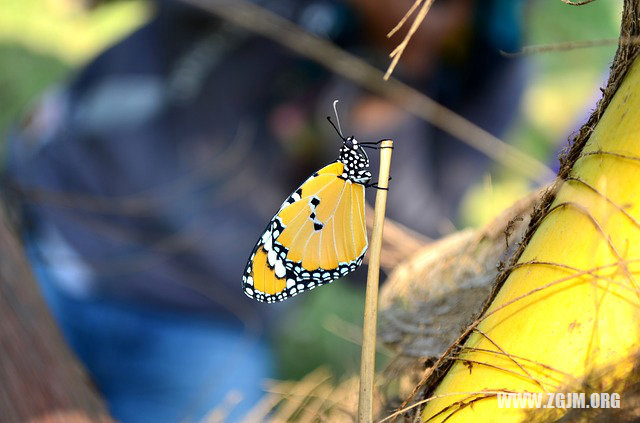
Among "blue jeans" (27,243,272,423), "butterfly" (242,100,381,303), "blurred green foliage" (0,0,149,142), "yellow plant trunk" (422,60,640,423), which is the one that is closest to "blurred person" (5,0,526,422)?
"blue jeans" (27,243,272,423)

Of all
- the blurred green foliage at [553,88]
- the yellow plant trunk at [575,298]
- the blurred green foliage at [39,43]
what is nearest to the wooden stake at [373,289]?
the yellow plant trunk at [575,298]

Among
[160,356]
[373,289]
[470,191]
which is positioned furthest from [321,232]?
[470,191]

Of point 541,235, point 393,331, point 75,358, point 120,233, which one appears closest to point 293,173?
point 120,233

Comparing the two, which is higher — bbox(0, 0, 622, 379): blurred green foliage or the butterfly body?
bbox(0, 0, 622, 379): blurred green foliage

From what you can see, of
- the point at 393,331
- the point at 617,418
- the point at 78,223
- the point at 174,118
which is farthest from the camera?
the point at 174,118

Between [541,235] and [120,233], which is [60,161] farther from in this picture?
[541,235]

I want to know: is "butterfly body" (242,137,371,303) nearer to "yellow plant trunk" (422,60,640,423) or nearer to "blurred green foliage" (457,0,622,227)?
"yellow plant trunk" (422,60,640,423)

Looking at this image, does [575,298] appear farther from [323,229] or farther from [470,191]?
[470,191]
